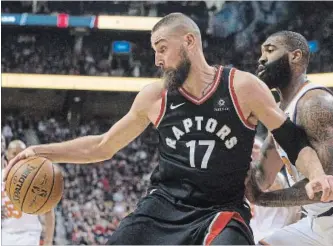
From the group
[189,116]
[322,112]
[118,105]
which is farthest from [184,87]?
[118,105]

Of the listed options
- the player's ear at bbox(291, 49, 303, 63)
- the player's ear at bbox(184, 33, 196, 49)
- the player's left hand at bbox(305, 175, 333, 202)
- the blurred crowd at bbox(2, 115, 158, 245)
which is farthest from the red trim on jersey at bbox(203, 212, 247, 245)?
the blurred crowd at bbox(2, 115, 158, 245)

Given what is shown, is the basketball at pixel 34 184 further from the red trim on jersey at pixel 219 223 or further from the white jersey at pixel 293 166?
the white jersey at pixel 293 166

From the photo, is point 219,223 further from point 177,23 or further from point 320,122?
point 177,23

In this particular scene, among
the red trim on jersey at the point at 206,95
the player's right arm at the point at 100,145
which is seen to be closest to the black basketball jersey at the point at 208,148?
the red trim on jersey at the point at 206,95

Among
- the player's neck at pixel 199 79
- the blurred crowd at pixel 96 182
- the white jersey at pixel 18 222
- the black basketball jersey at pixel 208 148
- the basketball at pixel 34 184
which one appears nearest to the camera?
the black basketball jersey at pixel 208 148

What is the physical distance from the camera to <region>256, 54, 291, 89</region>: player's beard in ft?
9.32

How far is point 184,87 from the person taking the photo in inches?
97.5

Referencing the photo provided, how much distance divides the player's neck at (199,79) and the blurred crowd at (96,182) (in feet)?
26.6

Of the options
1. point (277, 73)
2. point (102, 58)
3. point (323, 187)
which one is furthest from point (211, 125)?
point (102, 58)

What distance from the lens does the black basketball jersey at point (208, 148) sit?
235 centimetres

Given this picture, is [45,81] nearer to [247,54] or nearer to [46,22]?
[46,22]

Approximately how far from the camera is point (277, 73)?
2.84m

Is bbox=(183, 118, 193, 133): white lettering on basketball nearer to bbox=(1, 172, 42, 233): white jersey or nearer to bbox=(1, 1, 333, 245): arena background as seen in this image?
bbox=(1, 172, 42, 233): white jersey

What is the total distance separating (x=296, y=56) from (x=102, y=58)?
480 inches
